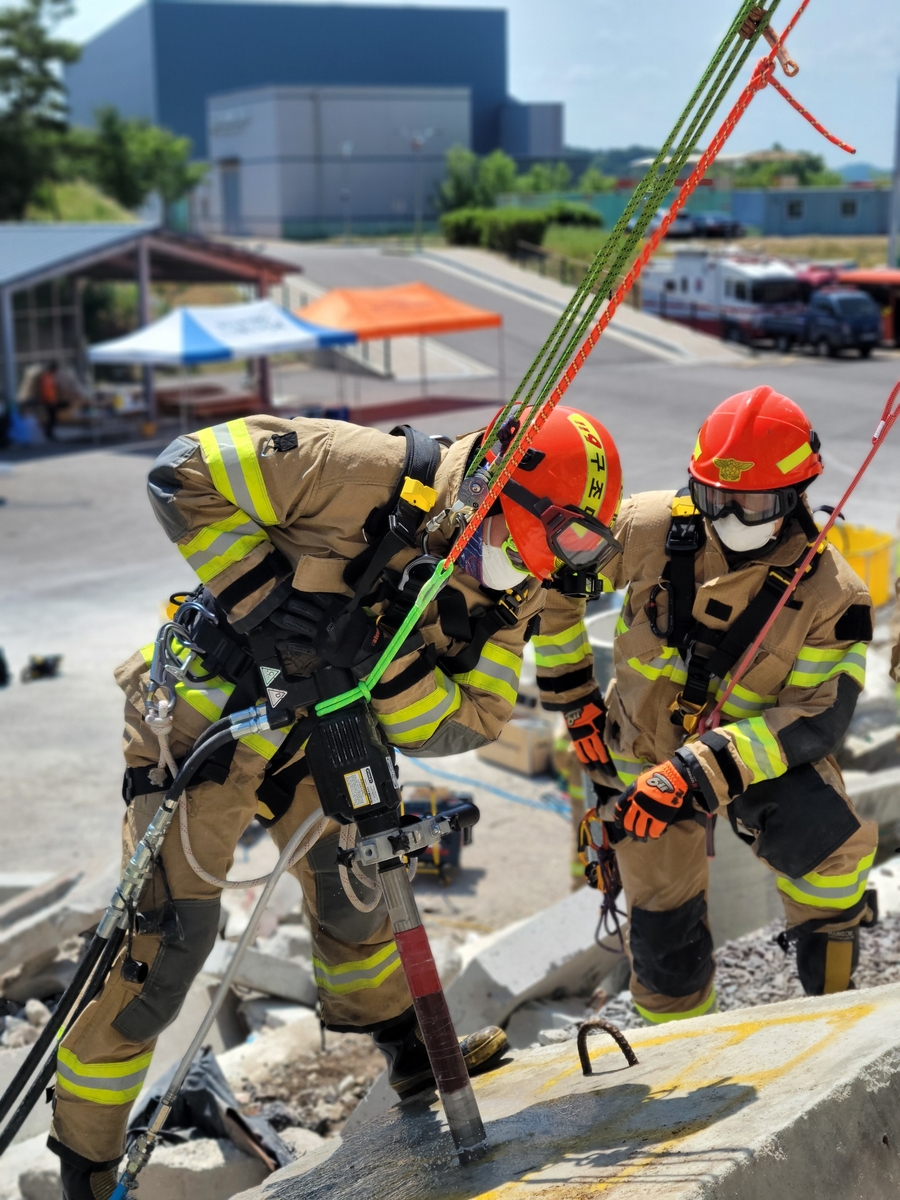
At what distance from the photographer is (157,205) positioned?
5847cm

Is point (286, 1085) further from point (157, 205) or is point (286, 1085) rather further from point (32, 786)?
point (157, 205)

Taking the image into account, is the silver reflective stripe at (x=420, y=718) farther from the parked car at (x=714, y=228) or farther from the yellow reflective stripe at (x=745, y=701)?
the parked car at (x=714, y=228)

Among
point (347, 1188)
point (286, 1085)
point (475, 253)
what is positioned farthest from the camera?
point (475, 253)

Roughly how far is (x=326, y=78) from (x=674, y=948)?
241 feet

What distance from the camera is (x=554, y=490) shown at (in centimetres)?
295

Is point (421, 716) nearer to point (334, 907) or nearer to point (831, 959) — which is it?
point (334, 907)

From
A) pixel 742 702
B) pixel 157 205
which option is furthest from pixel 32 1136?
pixel 157 205

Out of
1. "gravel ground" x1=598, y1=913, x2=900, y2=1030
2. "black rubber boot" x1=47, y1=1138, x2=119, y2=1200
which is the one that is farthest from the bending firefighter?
"black rubber boot" x1=47, y1=1138, x2=119, y2=1200

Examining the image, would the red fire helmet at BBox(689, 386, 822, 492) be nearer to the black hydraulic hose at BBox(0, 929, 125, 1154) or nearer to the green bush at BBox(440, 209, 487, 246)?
the black hydraulic hose at BBox(0, 929, 125, 1154)

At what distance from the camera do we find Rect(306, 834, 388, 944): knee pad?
3297 mm

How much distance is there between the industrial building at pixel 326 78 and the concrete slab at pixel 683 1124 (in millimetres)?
57307

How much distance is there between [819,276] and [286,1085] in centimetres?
2570

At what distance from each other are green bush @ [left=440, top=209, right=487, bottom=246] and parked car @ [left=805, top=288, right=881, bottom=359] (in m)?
16.4

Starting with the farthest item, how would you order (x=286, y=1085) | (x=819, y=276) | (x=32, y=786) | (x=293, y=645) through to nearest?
(x=819, y=276) → (x=32, y=786) → (x=286, y=1085) → (x=293, y=645)
